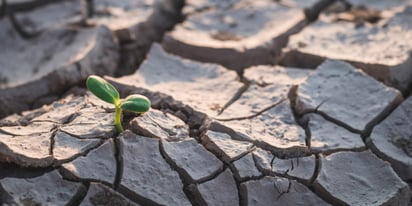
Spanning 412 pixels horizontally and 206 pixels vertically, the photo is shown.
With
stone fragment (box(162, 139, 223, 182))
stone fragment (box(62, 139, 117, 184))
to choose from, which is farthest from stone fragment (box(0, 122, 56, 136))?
stone fragment (box(162, 139, 223, 182))

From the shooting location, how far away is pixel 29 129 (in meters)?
2.19

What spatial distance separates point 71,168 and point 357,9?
211cm

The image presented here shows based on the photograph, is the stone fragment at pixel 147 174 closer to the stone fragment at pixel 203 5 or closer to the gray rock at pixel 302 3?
the stone fragment at pixel 203 5

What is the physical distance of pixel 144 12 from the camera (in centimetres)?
339

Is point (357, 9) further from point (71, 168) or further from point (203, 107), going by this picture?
point (71, 168)

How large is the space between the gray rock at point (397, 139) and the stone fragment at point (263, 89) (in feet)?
1.46

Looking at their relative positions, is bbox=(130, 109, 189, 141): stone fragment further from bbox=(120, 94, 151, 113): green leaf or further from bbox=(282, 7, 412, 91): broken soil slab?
bbox=(282, 7, 412, 91): broken soil slab

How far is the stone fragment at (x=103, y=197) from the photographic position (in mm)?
1898

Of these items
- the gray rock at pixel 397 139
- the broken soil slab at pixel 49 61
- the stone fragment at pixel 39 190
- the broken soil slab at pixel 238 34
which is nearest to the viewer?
the stone fragment at pixel 39 190

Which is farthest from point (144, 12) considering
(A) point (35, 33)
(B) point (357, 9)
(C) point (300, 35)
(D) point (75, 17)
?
(B) point (357, 9)

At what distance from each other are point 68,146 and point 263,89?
3.25ft

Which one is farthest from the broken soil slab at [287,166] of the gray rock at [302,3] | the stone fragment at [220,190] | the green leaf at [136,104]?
the gray rock at [302,3]

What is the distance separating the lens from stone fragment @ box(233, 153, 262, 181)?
210 cm

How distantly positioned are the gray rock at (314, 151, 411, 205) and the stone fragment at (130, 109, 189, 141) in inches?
22.2
